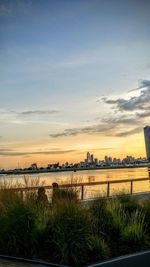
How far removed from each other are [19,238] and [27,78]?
8683 mm

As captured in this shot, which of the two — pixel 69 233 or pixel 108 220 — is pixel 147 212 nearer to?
pixel 108 220

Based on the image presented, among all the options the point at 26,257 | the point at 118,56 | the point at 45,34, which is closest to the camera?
the point at 26,257

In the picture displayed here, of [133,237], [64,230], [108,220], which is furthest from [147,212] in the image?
[64,230]

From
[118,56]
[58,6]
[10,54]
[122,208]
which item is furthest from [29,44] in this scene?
[122,208]

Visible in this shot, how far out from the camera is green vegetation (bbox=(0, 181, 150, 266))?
644cm

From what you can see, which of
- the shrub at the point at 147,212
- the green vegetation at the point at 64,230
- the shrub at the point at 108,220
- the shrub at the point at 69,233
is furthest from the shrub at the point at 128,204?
the shrub at the point at 69,233

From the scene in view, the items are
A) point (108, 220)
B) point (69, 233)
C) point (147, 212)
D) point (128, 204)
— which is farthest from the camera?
point (128, 204)

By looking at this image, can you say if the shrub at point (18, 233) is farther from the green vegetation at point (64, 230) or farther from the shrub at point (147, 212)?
the shrub at point (147, 212)

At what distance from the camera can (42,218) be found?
6957 millimetres

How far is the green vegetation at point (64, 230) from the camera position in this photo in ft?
21.1

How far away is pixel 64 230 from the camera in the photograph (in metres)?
6.52

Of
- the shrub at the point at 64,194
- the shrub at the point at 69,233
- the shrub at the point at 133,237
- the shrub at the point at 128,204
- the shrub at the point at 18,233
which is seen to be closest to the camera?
the shrub at the point at 69,233

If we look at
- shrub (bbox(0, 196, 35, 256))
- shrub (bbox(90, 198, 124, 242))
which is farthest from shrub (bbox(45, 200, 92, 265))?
shrub (bbox(90, 198, 124, 242))

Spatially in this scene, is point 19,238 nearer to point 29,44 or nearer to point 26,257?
point 26,257
